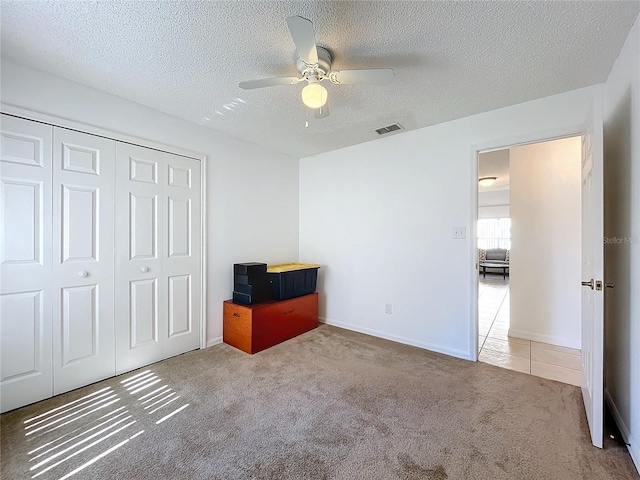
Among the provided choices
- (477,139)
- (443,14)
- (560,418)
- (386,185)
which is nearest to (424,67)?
(443,14)

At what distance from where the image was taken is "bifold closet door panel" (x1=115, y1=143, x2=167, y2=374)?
2.33 metres

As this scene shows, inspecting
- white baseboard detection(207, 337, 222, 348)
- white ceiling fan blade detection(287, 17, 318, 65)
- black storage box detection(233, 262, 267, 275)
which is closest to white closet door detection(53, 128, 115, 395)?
white baseboard detection(207, 337, 222, 348)

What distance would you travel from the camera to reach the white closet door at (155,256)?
2352mm

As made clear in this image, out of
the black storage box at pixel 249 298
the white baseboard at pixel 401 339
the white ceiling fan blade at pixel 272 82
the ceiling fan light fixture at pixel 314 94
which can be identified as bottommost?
the white baseboard at pixel 401 339

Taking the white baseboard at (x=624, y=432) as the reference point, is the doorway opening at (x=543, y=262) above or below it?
above

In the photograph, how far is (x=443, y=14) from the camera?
55.8 inches

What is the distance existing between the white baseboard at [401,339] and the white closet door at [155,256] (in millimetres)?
1711

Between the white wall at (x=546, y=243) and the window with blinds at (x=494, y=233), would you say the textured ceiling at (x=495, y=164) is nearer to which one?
the white wall at (x=546, y=243)

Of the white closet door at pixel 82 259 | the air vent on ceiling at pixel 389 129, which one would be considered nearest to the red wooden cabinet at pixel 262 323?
the white closet door at pixel 82 259

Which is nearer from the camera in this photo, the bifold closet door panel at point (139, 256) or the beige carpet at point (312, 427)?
the beige carpet at point (312, 427)

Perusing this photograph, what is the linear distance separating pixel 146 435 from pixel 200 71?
92.6 inches

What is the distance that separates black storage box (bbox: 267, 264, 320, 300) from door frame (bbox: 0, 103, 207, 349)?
0.72 metres

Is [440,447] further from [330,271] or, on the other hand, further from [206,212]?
[206,212]

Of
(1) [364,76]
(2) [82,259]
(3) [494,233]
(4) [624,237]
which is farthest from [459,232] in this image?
(3) [494,233]
